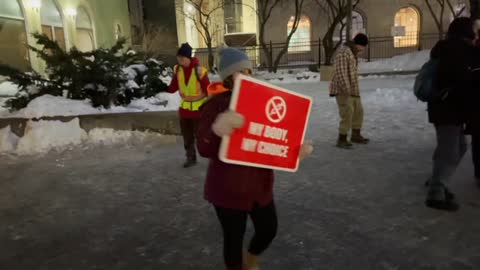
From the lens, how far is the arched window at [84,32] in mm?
19875

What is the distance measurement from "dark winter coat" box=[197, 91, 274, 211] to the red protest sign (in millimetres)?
118

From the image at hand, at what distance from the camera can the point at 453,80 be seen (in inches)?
151

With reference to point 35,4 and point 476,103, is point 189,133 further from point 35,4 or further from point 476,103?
point 35,4

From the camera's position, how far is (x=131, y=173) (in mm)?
5707

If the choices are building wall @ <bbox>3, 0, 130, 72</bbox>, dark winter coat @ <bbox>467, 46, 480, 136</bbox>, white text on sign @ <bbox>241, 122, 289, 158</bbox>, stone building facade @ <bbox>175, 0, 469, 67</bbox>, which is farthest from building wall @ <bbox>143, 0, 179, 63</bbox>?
white text on sign @ <bbox>241, 122, 289, 158</bbox>

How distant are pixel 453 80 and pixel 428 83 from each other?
227mm

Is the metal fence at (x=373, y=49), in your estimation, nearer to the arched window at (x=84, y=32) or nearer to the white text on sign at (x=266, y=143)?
the arched window at (x=84, y=32)

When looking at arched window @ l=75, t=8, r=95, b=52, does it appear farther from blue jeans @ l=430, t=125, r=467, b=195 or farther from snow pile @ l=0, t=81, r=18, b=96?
blue jeans @ l=430, t=125, r=467, b=195

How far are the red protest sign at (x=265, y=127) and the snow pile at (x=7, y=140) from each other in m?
6.14

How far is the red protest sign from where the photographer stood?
2.20m

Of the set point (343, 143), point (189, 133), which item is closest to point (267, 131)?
point (189, 133)

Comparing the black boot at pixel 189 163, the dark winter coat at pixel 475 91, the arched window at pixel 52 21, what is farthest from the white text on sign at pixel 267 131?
the arched window at pixel 52 21

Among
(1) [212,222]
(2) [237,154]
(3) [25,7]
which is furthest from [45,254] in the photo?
(3) [25,7]

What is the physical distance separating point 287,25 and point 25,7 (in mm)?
17375
